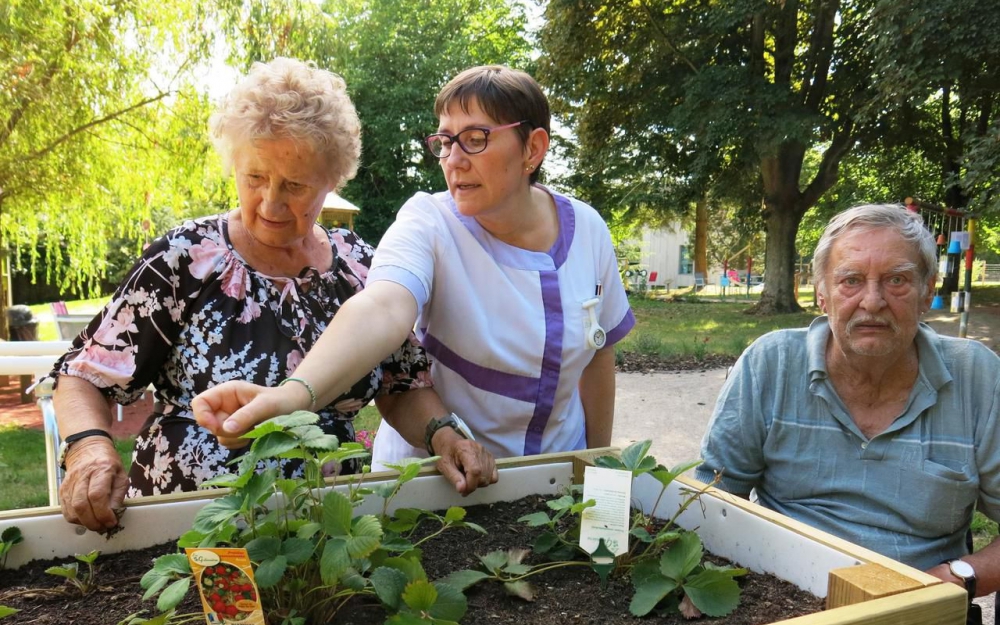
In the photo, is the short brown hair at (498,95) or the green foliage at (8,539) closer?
the green foliage at (8,539)

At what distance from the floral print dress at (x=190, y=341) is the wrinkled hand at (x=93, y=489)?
0.22 meters

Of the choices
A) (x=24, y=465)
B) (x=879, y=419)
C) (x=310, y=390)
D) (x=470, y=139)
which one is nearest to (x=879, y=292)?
(x=879, y=419)

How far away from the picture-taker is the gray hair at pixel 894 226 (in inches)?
62.1

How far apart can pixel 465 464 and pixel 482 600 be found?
1.13 ft

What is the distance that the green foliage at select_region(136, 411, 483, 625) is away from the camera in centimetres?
87

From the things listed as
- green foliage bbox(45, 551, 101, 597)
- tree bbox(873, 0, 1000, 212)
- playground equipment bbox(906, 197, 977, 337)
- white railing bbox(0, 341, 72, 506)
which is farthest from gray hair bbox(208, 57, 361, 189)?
tree bbox(873, 0, 1000, 212)

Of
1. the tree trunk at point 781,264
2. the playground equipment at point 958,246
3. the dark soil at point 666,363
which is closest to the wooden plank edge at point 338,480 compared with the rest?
the playground equipment at point 958,246

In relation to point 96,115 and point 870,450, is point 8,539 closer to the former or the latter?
point 870,450

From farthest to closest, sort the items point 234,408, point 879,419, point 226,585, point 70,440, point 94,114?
point 94,114
point 879,419
point 70,440
point 234,408
point 226,585

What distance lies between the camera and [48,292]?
1977 cm

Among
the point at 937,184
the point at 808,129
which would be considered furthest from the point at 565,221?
the point at 937,184

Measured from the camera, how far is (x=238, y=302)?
150 cm

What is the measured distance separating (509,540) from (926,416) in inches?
37.3

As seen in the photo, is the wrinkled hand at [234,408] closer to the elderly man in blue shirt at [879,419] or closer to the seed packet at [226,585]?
the seed packet at [226,585]
